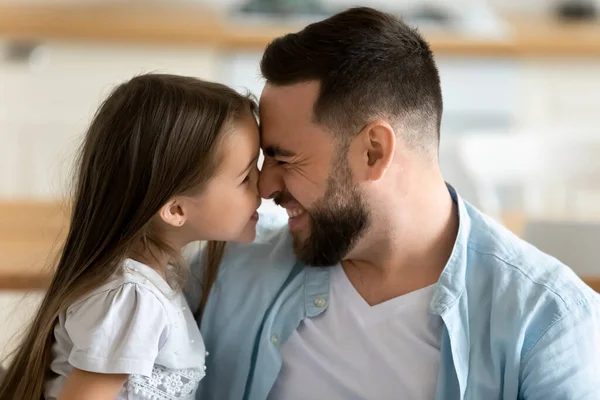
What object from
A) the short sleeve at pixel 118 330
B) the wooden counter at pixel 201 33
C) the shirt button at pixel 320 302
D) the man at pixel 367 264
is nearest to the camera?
the short sleeve at pixel 118 330

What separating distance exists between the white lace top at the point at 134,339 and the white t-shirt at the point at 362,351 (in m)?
0.17

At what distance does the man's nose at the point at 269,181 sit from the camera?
4.64 feet

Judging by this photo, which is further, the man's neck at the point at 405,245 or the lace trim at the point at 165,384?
the man's neck at the point at 405,245

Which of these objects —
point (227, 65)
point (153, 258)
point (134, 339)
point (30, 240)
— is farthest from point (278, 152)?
point (227, 65)

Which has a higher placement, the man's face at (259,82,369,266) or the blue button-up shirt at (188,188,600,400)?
the man's face at (259,82,369,266)

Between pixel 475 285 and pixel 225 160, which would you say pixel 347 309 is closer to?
pixel 475 285

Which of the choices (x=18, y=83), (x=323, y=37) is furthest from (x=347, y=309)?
(x=18, y=83)

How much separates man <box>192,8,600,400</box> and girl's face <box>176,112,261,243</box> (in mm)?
48

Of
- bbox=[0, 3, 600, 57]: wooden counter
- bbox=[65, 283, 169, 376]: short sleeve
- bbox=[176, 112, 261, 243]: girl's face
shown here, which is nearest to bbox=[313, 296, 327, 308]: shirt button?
bbox=[176, 112, 261, 243]: girl's face

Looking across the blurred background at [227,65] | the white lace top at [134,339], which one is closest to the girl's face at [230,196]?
the white lace top at [134,339]

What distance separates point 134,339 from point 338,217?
380mm

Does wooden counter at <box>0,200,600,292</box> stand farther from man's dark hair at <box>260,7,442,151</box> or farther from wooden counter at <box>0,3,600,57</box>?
wooden counter at <box>0,3,600,57</box>

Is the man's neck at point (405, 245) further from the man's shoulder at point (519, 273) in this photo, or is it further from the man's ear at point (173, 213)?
the man's ear at point (173, 213)

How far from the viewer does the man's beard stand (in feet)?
4.65
